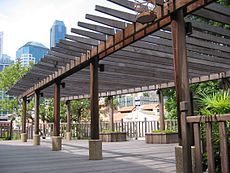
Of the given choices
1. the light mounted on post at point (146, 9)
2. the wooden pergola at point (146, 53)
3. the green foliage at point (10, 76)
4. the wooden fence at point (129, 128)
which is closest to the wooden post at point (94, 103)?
the wooden pergola at point (146, 53)

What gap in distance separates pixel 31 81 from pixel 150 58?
18.6ft

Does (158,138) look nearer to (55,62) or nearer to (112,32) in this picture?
(55,62)

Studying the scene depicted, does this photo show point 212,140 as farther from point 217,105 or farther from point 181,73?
point 181,73

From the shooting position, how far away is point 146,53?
22.9ft

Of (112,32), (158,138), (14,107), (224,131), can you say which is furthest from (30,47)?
(224,131)

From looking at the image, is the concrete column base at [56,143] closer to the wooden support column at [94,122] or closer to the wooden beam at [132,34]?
the wooden beam at [132,34]

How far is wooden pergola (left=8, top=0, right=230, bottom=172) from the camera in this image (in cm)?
417

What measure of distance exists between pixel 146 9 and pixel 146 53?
8.64ft

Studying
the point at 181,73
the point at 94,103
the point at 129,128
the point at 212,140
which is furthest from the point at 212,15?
the point at 129,128

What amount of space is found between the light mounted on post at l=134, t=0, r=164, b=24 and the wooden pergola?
6.4 inches

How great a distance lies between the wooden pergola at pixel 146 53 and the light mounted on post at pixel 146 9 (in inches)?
6.4

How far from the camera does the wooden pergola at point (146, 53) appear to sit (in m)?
4.17

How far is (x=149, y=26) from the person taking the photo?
16.2ft

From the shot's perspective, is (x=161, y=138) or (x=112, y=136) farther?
(x=112, y=136)
